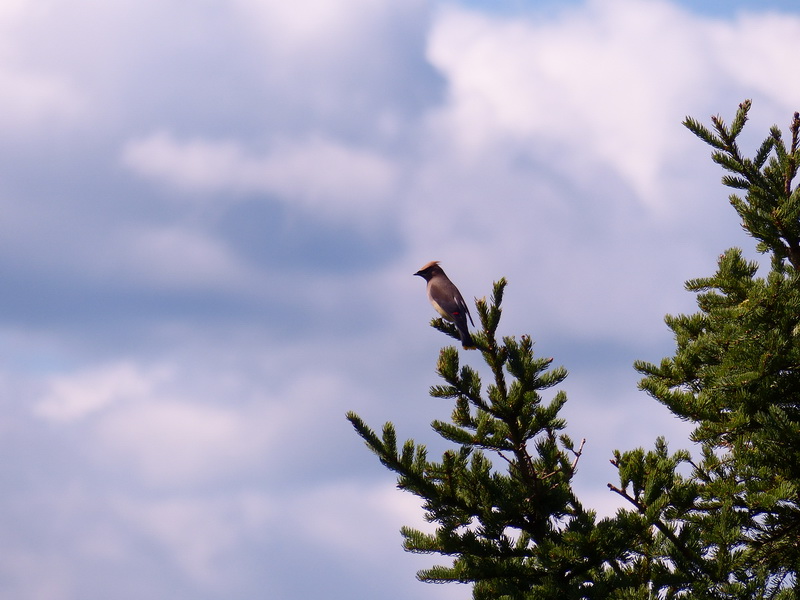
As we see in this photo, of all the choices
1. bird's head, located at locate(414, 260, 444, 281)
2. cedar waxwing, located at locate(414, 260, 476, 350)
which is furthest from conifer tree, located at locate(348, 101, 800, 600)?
bird's head, located at locate(414, 260, 444, 281)

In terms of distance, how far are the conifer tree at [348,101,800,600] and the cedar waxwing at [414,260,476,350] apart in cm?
248

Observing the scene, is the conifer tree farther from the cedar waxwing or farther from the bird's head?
the bird's head

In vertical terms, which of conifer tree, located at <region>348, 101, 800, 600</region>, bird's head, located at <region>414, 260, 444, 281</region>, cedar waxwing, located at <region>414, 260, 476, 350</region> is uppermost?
bird's head, located at <region>414, 260, 444, 281</region>

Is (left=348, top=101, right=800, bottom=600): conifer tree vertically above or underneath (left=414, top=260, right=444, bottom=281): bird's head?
underneath

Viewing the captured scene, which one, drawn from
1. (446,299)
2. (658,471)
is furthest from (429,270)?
(658,471)

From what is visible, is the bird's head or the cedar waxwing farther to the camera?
the bird's head

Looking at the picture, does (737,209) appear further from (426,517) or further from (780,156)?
(426,517)

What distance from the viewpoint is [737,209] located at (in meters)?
7.62

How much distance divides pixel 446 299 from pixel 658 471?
478cm

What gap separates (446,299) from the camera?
1112cm

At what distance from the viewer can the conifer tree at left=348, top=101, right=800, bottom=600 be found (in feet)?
21.9

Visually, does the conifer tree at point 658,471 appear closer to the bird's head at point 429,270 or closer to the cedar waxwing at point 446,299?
the cedar waxwing at point 446,299

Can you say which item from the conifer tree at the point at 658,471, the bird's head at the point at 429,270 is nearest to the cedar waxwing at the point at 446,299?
the bird's head at the point at 429,270

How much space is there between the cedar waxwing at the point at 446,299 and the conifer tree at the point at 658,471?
8.15 feet
